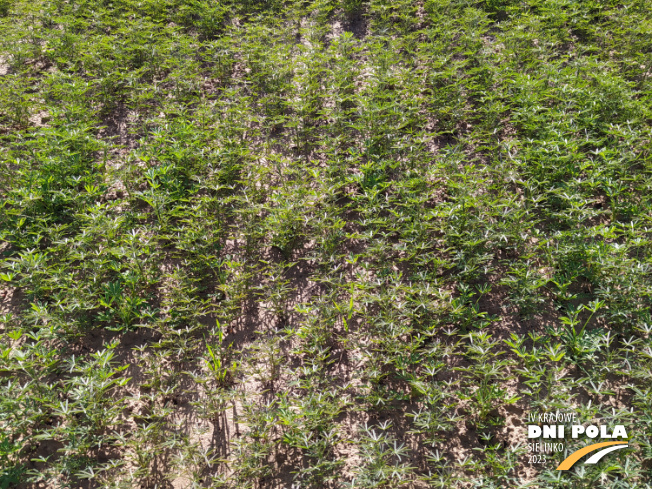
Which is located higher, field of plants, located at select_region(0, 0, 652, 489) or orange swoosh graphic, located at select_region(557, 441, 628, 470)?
field of plants, located at select_region(0, 0, 652, 489)

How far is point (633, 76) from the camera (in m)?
5.99

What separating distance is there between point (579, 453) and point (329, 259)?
2702 millimetres

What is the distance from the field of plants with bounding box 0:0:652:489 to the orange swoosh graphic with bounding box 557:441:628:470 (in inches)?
2.5

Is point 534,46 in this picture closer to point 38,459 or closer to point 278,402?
point 278,402

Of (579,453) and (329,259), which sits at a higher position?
(329,259)

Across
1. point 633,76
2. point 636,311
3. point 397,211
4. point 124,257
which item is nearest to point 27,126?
point 124,257

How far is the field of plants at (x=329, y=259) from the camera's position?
124 inches

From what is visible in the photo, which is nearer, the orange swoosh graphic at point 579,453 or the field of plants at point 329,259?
the orange swoosh graphic at point 579,453

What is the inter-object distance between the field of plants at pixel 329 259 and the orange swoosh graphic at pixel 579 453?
0.06m

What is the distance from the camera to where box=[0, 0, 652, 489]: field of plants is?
3.15 meters

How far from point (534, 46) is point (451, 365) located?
5969mm

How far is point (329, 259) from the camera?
4.29 meters

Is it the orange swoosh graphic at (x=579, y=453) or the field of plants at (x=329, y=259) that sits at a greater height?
the field of plants at (x=329, y=259)

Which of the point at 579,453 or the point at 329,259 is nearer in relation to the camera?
the point at 579,453
